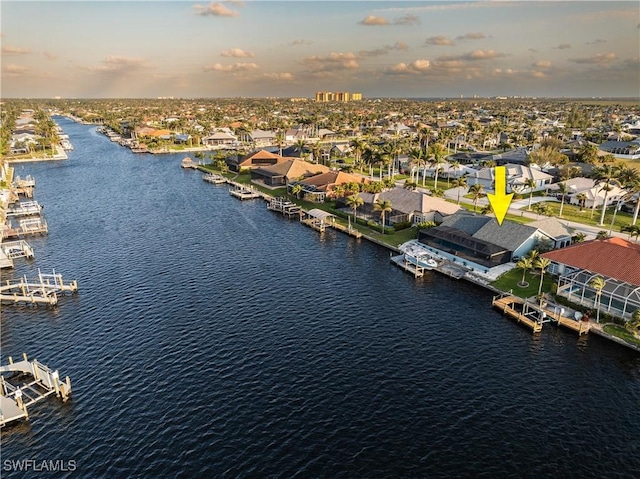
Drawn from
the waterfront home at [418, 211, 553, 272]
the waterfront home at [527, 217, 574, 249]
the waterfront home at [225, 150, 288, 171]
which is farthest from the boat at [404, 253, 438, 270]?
the waterfront home at [225, 150, 288, 171]

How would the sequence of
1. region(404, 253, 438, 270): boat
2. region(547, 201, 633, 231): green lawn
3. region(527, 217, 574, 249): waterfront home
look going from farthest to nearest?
region(547, 201, 633, 231): green lawn < region(527, 217, 574, 249): waterfront home < region(404, 253, 438, 270): boat

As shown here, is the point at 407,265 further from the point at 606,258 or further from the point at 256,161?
the point at 256,161

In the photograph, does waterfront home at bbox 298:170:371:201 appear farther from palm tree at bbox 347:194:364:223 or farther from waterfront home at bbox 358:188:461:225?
waterfront home at bbox 358:188:461:225

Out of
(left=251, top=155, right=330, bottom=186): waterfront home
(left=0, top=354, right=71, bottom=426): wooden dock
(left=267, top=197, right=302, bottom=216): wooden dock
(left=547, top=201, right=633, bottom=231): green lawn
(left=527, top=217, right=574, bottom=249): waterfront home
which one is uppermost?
(left=251, top=155, right=330, bottom=186): waterfront home

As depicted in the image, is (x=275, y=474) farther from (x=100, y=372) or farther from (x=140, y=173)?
(x=140, y=173)

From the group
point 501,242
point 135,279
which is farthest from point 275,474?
point 501,242

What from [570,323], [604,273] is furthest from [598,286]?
[570,323]

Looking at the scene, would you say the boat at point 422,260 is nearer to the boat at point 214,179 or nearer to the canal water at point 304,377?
the canal water at point 304,377

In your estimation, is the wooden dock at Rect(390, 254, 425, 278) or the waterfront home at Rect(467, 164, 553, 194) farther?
the waterfront home at Rect(467, 164, 553, 194)

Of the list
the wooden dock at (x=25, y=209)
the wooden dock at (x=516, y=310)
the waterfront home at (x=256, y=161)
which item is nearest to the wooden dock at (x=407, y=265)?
the wooden dock at (x=516, y=310)
